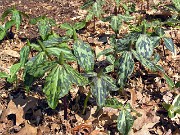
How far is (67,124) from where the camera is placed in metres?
3.28

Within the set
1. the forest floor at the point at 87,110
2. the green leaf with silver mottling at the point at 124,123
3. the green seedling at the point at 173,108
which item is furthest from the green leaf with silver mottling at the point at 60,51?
the green seedling at the point at 173,108

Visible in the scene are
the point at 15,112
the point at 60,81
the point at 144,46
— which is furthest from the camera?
the point at 15,112

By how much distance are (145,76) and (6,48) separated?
171 centimetres

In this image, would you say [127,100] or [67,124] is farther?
[127,100]

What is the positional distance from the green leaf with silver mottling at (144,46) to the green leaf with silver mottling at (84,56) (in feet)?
1.57

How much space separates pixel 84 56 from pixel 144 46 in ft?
1.93

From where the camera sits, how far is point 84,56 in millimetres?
2967

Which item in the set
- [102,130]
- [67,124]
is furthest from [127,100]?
[67,124]

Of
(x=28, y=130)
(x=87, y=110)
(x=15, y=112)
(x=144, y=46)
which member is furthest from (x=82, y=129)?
(x=144, y=46)

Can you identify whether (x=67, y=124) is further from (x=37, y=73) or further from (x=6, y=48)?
(x=6, y=48)

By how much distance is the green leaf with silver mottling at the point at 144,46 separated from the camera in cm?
315

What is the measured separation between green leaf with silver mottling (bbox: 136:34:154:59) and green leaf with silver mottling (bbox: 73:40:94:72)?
1.57 feet

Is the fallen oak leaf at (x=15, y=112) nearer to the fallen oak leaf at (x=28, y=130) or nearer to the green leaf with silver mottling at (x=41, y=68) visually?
the fallen oak leaf at (x=28, y=130)

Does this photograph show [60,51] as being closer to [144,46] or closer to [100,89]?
[100,89]
